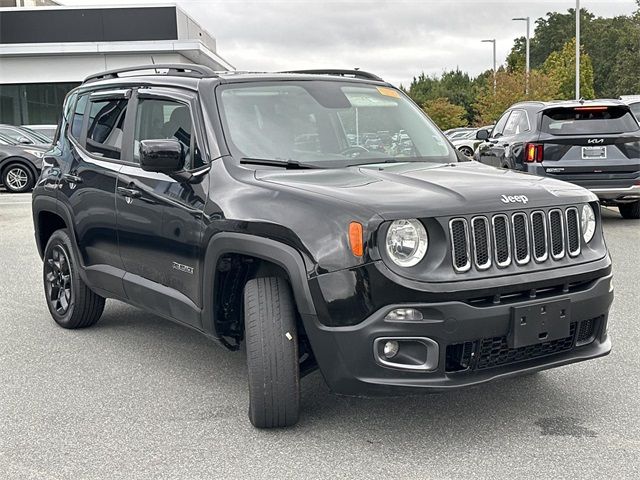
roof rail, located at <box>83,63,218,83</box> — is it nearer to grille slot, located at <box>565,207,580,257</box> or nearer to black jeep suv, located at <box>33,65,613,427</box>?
black jeep suv, located at <box>33,65,613,427</box>

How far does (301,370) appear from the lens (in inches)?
169

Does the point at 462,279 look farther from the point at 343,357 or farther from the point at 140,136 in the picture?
the point at 140,136

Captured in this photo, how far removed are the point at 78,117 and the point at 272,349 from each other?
321 centimetres

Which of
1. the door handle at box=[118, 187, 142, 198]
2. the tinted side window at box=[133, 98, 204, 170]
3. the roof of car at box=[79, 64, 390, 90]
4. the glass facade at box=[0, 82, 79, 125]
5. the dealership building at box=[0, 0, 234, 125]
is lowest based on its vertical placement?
the door handle at box=[118, 187, 142, 198]

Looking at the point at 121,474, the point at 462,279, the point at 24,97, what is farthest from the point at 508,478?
the point at 24,97

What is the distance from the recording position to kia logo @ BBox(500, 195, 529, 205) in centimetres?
400

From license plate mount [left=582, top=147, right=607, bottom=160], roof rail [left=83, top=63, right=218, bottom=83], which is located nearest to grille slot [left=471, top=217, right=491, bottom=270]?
roof rail [left=83, top=63, right=218, bottom=83]

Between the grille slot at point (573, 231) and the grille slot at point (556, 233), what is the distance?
0.06 metres

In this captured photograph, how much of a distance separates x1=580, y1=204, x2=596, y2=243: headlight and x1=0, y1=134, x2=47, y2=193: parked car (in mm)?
16268

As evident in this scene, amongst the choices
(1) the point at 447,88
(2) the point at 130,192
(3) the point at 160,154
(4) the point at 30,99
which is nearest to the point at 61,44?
(4) the point at 30,99

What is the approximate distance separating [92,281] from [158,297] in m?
1.06

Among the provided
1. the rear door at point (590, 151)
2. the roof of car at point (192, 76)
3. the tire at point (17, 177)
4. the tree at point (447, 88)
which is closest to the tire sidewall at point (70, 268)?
the roof of car at point (192, 76)

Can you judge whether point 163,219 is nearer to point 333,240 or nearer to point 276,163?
point 276,163

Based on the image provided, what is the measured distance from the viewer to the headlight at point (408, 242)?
379cm
